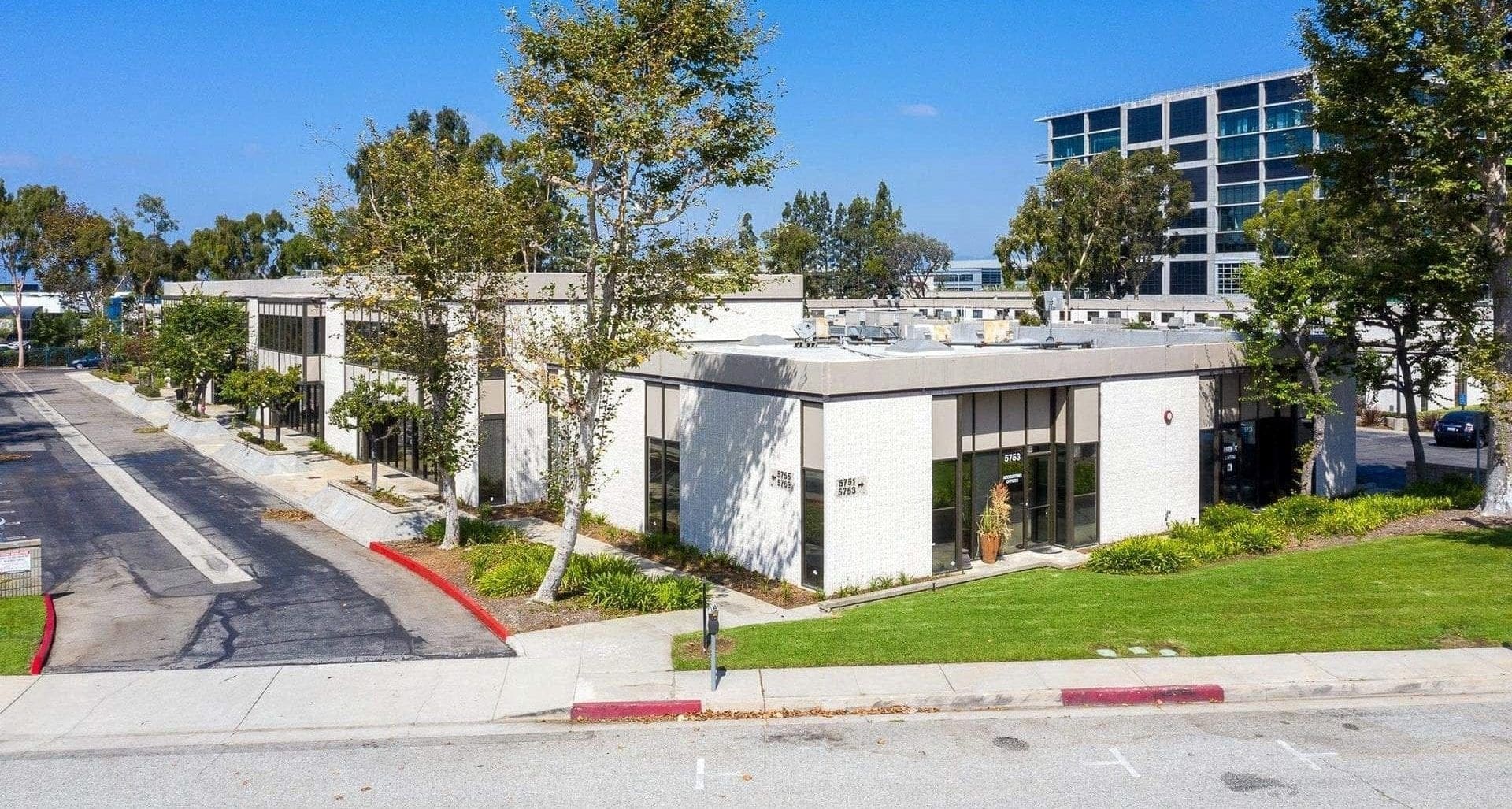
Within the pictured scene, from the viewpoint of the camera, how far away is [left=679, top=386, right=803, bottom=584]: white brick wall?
23.2 m

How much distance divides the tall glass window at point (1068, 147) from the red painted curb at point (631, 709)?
124 meters

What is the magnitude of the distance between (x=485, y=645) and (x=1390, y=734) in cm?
1277

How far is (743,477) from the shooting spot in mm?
24609

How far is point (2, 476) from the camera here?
135 feet

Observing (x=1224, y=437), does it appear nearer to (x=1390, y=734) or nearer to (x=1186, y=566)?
(x=1186, y=566)

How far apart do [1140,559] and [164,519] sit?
82.5 ft

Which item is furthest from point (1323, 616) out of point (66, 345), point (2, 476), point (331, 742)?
point (66, 345)

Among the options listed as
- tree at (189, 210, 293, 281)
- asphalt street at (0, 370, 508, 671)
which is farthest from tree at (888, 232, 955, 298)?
asphalt street at (0, 370, 508, 671)

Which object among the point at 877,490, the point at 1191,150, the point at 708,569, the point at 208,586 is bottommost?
the point at 208,586

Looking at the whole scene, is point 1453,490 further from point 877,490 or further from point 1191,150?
point 1191,150

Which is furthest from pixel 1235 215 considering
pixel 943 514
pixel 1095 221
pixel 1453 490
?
pixel 943 514

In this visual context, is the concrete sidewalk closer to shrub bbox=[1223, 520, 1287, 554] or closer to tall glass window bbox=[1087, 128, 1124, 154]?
shrub bbox=[1223, 520, 1287, 554]

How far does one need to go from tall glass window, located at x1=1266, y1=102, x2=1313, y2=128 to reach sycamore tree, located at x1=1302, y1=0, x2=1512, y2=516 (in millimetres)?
85009

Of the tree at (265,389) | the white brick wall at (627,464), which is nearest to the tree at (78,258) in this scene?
the tree at (265,389)
